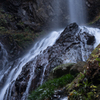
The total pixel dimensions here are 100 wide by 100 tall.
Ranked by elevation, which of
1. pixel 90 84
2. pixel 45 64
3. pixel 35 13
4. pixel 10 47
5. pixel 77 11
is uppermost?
pixel 77 11

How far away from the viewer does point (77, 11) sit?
2466 cm

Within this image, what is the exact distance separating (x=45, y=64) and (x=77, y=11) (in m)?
21.3

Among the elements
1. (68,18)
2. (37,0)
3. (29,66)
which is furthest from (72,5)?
(29,66)

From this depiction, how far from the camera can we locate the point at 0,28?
596 inches

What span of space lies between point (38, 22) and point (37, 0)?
4.33 metres

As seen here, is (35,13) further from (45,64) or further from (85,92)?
(85,92)

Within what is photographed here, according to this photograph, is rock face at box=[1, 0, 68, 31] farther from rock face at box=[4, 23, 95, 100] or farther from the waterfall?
rock face at box=[4, 23, 95, 100]

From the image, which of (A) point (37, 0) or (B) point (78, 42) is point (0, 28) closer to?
(A) point (37, 0)

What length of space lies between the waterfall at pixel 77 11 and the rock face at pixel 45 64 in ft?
49.0

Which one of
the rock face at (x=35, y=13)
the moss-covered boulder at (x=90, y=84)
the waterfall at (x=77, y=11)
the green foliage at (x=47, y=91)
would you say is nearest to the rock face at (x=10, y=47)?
the rock face at (x=35, y=13)

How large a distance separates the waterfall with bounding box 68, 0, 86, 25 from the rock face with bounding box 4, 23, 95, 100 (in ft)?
49.0

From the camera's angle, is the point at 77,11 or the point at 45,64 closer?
the point at 45,64

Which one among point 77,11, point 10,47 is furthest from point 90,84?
point 77,11

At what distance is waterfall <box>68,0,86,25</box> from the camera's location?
2376 centimetres
